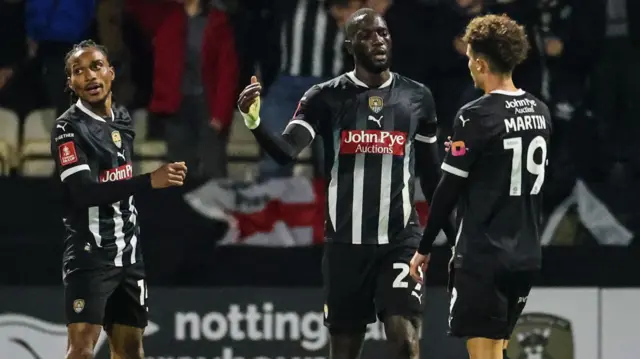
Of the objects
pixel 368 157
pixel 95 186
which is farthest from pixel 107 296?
pixel 368 157

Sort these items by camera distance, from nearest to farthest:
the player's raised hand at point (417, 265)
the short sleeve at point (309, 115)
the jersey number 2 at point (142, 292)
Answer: the player's raised hand at point (417, 265)
the short sleeve at point (309, 115)
the jersey number 2 at point (142, 292)

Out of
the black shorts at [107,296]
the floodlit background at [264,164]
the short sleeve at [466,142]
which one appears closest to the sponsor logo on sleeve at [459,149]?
the short sleeve at [466,142]

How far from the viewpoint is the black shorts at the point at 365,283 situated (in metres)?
4.85

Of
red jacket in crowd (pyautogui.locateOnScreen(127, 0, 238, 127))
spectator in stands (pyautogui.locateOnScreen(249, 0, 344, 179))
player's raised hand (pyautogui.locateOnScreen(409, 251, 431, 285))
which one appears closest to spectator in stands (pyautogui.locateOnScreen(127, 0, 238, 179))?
red jacket in crowd (pyautogui.locateOnScreen(127, 0, 238, 127))

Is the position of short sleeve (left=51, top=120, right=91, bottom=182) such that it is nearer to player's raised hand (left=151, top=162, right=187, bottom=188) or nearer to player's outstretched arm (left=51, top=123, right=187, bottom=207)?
player's outstretched arm (left=51, top=123, right=187, bottom=207)

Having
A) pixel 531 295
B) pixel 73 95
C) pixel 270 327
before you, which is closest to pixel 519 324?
pixel 531 295

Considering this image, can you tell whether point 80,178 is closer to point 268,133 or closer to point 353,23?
point 268,133

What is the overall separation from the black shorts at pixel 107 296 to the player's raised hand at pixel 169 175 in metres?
0.47

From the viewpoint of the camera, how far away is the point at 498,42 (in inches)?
170

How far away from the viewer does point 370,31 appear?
16.1 ft

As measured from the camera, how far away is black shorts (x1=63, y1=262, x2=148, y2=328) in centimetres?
500

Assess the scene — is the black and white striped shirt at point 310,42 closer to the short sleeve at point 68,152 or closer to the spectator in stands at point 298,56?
the spectator in stands at point 298,56

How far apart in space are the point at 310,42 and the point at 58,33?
1581 millimetres

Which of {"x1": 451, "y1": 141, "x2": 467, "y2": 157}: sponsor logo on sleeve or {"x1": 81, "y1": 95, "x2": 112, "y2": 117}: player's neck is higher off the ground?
{"x1": 81, "y1": 95, "x2": 112, "y2": 117}: player's neck
